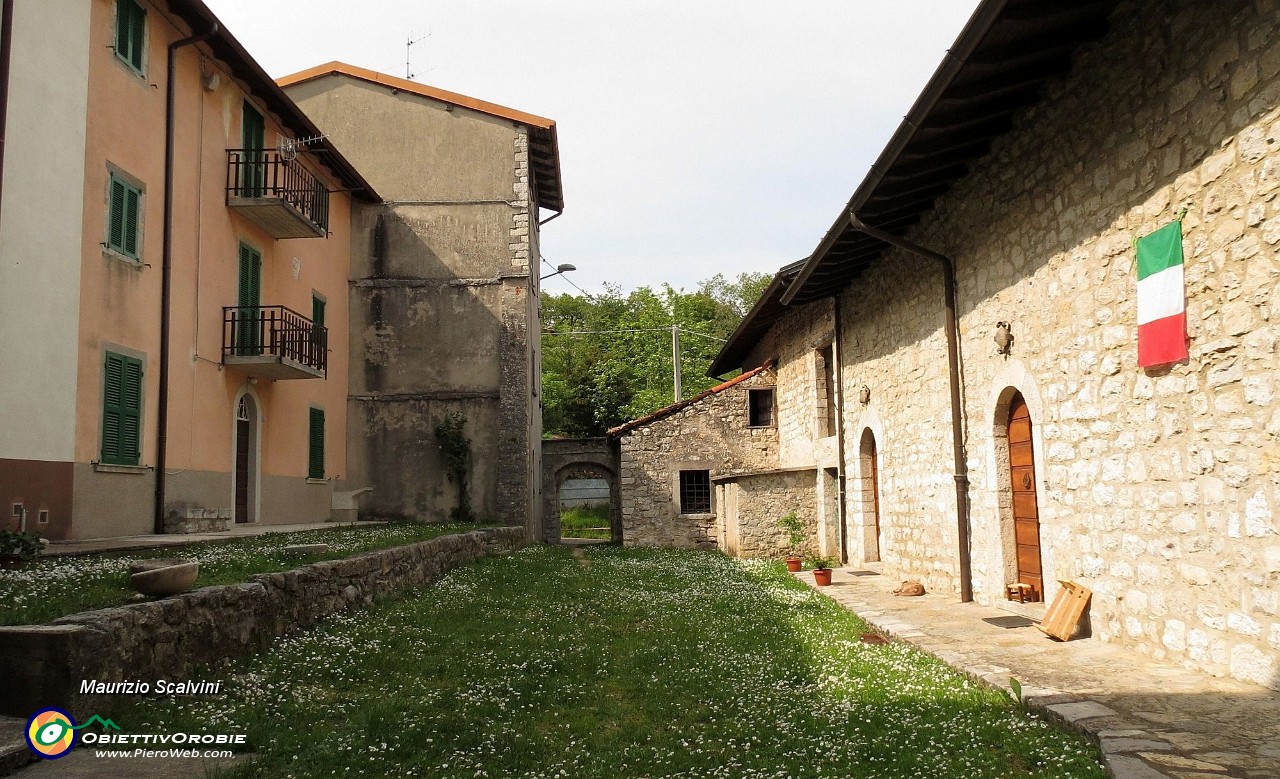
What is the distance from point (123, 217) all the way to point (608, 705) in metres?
8.59

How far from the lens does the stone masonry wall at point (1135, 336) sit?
4730 mm

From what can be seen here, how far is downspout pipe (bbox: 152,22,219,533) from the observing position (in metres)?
10.9

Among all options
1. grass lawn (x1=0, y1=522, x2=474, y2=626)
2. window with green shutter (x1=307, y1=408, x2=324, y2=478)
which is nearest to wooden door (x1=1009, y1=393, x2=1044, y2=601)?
grass lawn (x1=0, y1=522, x2=474, y2=626)

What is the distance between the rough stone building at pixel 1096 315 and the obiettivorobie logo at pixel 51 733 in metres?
5.97

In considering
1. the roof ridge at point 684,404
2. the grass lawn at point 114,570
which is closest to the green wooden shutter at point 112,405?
the grass lawn at point 114,570

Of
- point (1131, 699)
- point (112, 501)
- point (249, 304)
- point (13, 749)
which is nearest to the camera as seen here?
point (13, 749)

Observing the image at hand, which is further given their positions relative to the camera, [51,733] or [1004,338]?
[1004,338]

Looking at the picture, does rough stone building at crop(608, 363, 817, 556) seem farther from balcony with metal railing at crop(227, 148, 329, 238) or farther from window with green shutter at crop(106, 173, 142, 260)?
window with green shutter at crop(106, 173, 142, 260)

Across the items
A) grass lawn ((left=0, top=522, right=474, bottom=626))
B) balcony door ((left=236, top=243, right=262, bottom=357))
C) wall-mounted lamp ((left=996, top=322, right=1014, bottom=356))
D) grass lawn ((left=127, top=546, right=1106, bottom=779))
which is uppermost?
balcony door ((left=236, top=243, right=262, bottom=357))

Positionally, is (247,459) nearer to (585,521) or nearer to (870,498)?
(870,498)

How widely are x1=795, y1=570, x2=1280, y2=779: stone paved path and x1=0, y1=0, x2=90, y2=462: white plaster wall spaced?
853cm

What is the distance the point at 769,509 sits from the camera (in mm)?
16562

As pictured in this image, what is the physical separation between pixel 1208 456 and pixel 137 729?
598cm

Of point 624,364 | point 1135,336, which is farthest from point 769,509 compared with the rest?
point 624,364
